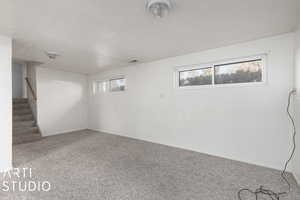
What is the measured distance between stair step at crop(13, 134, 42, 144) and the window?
14.2 feet

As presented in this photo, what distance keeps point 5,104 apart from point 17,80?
3715 mm

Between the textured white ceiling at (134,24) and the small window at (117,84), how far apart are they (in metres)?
1.85

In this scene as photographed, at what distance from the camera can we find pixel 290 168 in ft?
7.48

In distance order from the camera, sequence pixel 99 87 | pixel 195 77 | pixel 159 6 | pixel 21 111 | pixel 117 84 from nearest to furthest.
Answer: pixel 159 6
pixel 195 77
pixel 21 111
pixel 117 84
pixel 99 87

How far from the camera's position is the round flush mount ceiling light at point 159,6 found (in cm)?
149

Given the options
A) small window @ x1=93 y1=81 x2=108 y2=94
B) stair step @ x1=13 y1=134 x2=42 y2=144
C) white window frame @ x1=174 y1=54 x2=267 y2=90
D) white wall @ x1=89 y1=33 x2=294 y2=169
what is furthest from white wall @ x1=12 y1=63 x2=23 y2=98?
white window frame @ x1=174 y1=54 x2=267 y2=90

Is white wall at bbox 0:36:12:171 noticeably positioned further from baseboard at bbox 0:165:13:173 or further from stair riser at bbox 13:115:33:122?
stair riser at bbox 13:115:33:122

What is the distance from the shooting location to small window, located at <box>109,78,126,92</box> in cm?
476

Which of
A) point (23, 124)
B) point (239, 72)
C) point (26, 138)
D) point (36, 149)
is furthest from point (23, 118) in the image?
point (239, 72)

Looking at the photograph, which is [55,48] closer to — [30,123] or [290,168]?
[30,123]

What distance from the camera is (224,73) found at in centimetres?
294

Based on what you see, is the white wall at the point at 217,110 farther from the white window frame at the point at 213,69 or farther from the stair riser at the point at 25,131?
the stair riser at the point at 25,131

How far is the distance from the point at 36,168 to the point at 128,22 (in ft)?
9.26

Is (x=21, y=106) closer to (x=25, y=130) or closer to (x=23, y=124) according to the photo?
(x=23, y=124)
